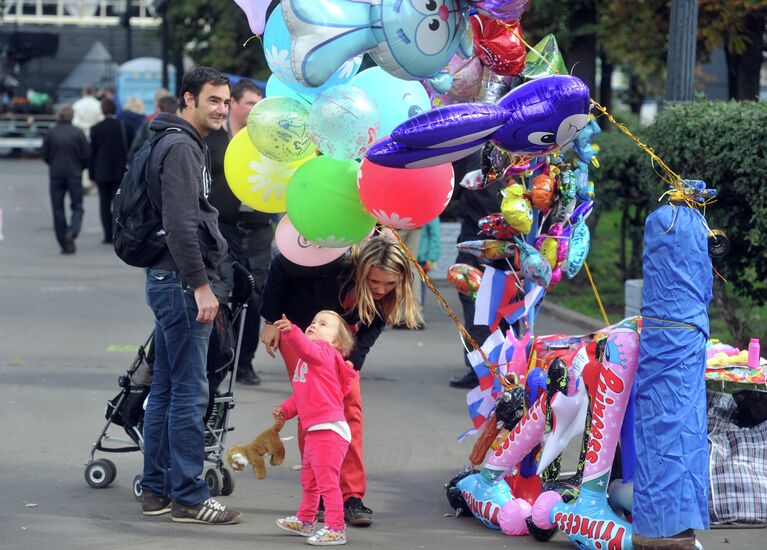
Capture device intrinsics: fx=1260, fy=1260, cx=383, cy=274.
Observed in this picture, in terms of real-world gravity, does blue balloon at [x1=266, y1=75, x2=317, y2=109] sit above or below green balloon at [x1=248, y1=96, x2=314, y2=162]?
above

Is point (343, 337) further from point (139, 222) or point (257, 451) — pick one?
point (139, 222)

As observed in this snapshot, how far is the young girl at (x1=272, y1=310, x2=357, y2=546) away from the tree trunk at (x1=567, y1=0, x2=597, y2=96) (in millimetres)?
10237

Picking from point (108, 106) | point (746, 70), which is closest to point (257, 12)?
point (746, 70)

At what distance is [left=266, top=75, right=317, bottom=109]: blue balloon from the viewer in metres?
5.92

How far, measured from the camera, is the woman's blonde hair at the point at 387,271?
19.6 feet

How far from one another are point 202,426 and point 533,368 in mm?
1627

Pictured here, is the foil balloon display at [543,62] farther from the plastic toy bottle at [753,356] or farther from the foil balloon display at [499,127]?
the plastic toy bottle at [753,356]

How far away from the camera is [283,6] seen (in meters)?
5.32

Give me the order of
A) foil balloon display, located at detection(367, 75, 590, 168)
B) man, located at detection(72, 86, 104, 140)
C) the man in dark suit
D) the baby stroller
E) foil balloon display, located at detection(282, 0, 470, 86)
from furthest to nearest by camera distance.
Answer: man, located at detection(72, 86, 104, 140)
the man in dark suit
the baby stroller
foil balloon display, located at detection(282, 0, 470, 86)
foil balloon display, located at detection(367, 75, 590, 168)

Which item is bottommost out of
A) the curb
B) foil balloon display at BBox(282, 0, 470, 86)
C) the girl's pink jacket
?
the curb

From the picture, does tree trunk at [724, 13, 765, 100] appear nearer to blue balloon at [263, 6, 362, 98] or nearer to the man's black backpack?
blue balloon at [263, 6, 362, 98]

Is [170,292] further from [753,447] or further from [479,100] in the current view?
[753,447]

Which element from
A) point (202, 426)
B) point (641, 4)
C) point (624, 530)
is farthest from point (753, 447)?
point (641, 4)

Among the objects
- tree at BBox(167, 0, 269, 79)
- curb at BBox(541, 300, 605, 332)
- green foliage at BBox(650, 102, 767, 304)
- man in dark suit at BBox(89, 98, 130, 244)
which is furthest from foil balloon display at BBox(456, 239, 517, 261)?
tree at BBox(167, 0, 269, 79)
